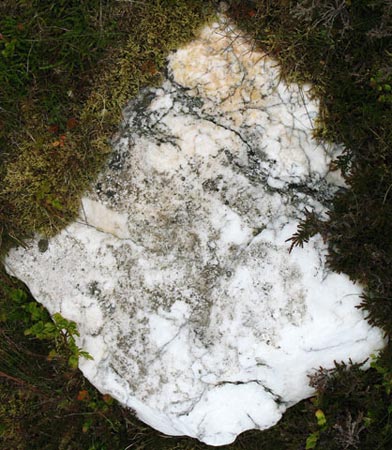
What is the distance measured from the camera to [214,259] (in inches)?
171

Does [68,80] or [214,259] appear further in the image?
[68,80]

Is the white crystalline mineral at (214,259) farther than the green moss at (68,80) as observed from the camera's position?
No

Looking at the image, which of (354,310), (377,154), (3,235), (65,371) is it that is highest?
(377,154)

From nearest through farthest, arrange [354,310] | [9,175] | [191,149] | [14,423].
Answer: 1. [354,310]
2. [191,149]
3. [9,175]
4. [14,423]

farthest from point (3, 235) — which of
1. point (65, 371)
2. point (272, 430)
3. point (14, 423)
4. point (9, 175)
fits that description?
point (272, 430)

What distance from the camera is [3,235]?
4809 mm

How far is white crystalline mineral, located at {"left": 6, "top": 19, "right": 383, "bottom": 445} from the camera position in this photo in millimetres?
4195

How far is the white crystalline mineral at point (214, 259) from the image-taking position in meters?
4.20

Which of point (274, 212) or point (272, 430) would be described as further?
point (272, 430)

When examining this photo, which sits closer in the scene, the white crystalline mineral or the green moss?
the white crystalline mineral

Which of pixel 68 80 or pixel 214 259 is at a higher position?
pixel 68 80

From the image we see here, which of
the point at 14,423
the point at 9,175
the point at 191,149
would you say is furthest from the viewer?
the point at 14,423

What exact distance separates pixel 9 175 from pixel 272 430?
11.0 ft

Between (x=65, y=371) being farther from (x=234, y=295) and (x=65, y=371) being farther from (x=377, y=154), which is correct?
(x=377, y=154)
